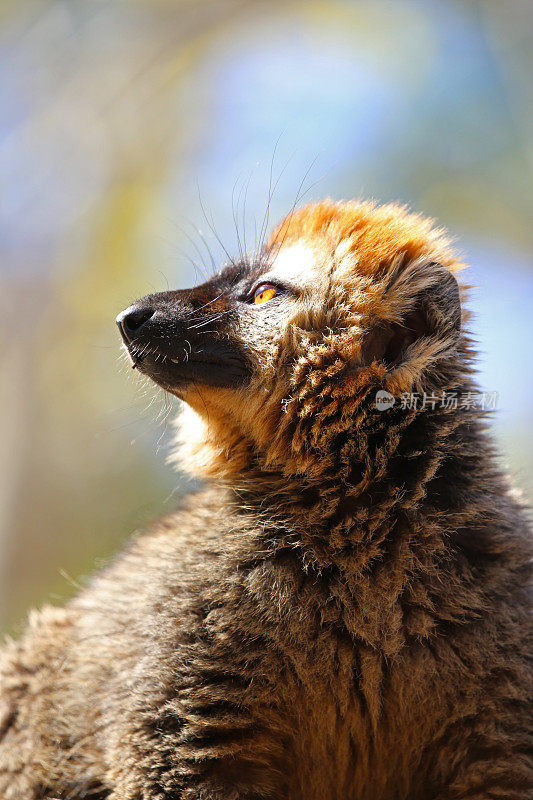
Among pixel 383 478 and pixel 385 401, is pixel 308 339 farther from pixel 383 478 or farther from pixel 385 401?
pixel 383 478

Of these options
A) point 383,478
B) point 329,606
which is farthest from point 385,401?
point 329,606

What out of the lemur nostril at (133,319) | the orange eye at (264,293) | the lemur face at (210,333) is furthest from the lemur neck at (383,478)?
the lemur nostril at (133,319)

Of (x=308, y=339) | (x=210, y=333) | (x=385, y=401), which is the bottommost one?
(x=385, y=401)

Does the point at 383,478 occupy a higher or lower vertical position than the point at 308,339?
lower

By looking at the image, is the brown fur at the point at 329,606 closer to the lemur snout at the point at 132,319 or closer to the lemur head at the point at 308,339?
the lemur head at the point at 308,339

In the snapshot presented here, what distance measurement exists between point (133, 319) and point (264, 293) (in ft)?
Result: 2.04

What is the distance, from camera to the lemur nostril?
10.5ft

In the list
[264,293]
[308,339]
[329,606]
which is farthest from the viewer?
[264,293]

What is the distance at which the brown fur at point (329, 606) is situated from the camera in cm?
263

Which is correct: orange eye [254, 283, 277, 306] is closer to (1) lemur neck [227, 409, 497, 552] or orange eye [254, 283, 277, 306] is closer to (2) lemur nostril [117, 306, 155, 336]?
(2) lemur nostril [117, 306, 155, 336]

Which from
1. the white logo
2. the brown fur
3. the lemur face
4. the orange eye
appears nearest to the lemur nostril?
the lemur face

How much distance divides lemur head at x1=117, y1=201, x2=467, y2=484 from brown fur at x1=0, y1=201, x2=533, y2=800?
0.4 inches

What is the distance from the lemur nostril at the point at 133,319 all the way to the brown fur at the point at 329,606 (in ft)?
1.22

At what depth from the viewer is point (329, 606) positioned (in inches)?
108
